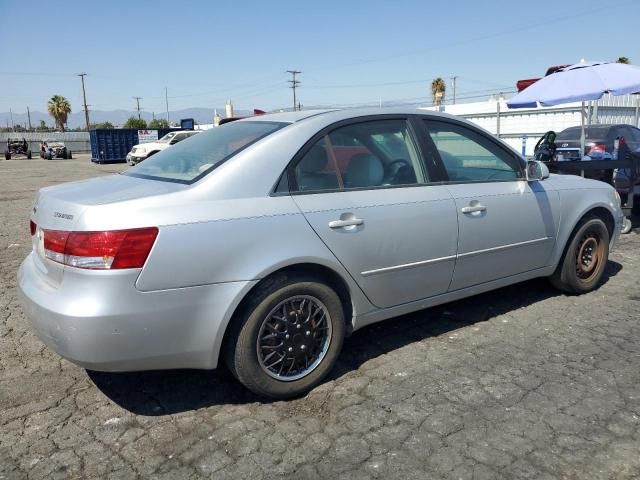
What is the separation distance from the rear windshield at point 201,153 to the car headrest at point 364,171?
507 mm

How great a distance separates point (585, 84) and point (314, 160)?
667 centimetres

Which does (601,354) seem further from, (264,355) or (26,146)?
(26,146)

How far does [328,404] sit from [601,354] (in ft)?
6.48

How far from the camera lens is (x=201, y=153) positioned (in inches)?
133

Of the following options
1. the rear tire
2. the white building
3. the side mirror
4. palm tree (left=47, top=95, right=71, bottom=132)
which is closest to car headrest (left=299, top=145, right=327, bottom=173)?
the side mirror

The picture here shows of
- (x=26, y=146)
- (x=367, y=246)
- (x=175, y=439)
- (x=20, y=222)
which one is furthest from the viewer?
(x=26, y=146)

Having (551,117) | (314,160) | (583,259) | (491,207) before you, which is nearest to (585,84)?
(583,259)

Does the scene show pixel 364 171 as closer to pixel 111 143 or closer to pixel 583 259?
pixel 583 259

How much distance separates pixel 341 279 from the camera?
3227mm

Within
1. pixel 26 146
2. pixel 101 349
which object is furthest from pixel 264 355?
pixel 26 146

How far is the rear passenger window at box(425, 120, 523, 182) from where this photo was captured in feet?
12.7

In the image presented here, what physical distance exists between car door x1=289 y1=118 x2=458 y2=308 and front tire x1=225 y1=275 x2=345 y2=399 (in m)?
0.29

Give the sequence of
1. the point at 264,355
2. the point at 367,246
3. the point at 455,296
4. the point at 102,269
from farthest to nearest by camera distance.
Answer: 1. the point at 455,296
2. the point at 367,246
3. the point at 264,355
4. the point at 102,269

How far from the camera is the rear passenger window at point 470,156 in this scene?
387 cm
